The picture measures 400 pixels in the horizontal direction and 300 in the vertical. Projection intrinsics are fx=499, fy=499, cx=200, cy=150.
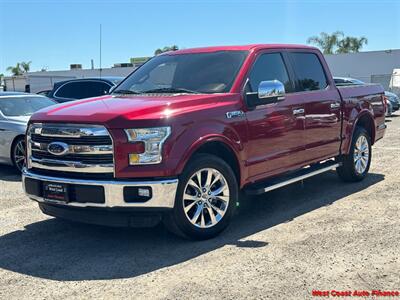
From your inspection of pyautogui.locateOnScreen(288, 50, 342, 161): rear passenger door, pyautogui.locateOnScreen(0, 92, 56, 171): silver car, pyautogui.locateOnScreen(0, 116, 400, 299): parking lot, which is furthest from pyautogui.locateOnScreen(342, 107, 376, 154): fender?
pyautogui.locateOnScreen(0, 92, 56, 171): silver car

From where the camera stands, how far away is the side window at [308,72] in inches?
254

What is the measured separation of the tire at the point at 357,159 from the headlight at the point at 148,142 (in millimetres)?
3761

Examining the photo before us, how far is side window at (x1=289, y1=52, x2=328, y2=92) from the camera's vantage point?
6463mm

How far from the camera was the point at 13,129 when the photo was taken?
8.68m

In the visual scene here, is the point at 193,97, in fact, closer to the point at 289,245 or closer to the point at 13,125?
the point at 289,245

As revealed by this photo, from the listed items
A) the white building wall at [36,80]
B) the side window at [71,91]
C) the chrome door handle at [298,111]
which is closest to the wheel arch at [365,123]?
the chrome door handle at [298,111]

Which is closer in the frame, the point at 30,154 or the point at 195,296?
the point at 195,296

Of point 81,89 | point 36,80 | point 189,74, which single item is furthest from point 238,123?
point 36,80

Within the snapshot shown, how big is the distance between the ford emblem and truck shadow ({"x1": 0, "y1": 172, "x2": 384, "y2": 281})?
3.10 feet

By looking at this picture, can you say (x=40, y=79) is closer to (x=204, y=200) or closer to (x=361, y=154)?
(x=361, y=154)

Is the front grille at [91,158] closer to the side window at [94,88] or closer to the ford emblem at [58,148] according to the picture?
the ford emblem at [58,148]

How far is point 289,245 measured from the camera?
475 cm

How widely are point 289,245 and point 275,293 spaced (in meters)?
1.09

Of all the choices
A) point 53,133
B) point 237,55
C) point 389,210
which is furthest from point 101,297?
point 389,210
